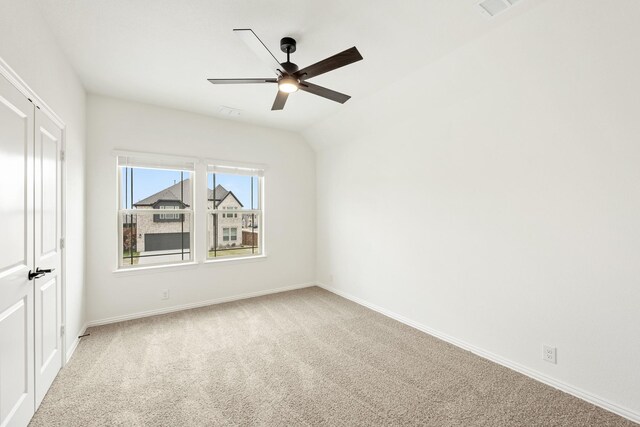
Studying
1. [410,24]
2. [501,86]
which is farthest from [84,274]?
[501,86]

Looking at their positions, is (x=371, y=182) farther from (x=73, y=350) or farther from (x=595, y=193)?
(x=73, y=350)

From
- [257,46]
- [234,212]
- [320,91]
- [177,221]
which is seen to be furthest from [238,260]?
[257,46]

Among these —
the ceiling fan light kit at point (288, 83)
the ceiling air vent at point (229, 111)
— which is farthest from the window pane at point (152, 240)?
the ceiling fan light kit at point (288, 83)

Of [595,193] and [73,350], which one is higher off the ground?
[595,193]

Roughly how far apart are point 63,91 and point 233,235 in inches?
107

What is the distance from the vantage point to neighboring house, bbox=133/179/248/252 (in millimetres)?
3982

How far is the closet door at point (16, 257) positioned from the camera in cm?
156

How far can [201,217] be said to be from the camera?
4266mm

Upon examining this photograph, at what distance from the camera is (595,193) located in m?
2.09

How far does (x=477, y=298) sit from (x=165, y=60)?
3.89 meters

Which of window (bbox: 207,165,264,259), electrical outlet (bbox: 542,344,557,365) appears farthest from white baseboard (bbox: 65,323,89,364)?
electrical outlet (bbox: 542,344,557,365)

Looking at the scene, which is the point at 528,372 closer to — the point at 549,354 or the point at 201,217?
the point at 549,354

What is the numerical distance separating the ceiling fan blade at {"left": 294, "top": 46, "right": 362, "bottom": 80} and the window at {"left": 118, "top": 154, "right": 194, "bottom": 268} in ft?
8.57

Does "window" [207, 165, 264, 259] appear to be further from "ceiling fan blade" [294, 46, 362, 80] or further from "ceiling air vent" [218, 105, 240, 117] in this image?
"ceiling fan blade" [294, 46, 362, 80]
